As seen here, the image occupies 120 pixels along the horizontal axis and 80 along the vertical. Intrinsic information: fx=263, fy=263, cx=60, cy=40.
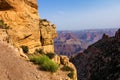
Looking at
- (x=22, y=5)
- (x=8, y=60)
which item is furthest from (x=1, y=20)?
(x=8, y=60)

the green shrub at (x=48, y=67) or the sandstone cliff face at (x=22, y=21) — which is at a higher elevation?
the sandstone cliff face at (x=22, y=21)

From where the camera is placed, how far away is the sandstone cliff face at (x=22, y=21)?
22.9 metres

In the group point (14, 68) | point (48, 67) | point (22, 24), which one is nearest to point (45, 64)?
point (48, 67)

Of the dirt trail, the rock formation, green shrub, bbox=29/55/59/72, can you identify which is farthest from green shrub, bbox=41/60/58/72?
the rock formation

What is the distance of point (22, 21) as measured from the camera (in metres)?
24.2

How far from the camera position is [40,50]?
26.2 metres

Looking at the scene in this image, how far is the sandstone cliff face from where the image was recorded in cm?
2292

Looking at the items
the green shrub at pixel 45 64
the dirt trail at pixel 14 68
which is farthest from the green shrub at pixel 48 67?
the dirt trail at pixel 14 68

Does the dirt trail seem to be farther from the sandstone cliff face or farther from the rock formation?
the sandstone cliff face

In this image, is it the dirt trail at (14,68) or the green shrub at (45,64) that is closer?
the dirt trail at (14,68)

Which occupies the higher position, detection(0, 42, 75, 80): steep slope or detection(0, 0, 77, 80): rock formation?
detection(0, 0, 77, 80): rock formation

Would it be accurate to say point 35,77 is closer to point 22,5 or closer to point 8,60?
point 8,60

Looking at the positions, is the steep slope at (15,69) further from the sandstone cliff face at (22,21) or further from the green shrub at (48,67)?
the sandstone cliff face at (22,21)

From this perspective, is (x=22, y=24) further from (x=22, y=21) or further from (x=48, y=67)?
(x=48, y=67)
